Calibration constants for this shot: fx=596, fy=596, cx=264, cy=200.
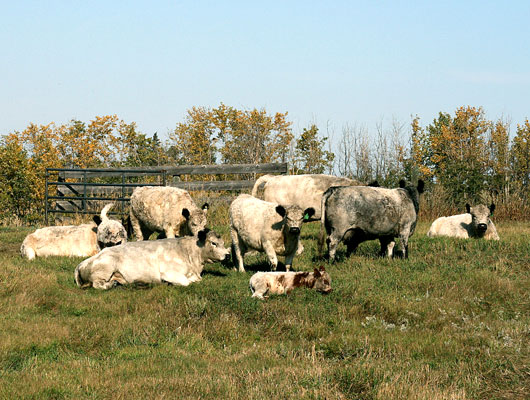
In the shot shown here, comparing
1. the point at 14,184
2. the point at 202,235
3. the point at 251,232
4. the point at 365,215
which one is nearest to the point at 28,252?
the point at 202,235

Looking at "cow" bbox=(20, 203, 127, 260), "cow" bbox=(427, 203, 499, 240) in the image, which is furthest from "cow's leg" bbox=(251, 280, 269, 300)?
"cow" bbox=(427, 203, 499, 240)

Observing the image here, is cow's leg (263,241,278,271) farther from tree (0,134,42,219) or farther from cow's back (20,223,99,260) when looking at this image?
tree (0,134,42,219)

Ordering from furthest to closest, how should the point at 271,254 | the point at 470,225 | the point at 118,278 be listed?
the point at 470,225, the point at 271,254, the point at 118,278

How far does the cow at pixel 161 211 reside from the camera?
47.5ft

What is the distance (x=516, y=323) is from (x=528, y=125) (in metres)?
41.8

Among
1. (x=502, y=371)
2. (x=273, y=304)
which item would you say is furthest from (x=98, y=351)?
(x=502, y=371)

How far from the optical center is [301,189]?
54.9ft

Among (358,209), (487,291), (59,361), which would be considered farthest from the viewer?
(358,209)

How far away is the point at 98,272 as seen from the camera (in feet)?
35.7

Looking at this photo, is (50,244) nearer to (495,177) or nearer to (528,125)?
(495,177)

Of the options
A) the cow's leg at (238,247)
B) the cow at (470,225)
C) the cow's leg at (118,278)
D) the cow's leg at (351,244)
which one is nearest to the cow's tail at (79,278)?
the cow's leg at (118,278)

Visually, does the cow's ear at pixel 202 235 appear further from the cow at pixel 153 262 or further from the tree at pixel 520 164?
the tree at pixel 520 164

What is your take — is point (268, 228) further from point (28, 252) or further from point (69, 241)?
point (28, 252)

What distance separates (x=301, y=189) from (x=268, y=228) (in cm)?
521
